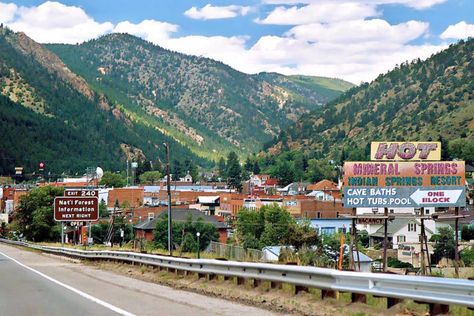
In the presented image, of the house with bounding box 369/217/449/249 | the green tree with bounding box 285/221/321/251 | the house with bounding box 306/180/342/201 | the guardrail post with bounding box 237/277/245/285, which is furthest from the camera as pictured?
the house with bounding box 306/180/342/201

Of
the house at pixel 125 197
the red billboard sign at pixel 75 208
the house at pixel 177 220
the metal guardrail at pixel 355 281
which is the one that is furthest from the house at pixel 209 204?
the metal guardrail at pixel 355 281

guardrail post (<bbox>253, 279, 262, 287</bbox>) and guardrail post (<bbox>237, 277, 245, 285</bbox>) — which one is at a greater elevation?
guardrail post (<bbox>253, 279, 262, 287</bbox>)

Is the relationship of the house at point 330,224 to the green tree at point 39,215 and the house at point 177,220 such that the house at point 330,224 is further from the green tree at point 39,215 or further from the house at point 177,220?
the green tree at point 39,215

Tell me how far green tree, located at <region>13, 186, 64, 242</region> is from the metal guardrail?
8302 centimetres

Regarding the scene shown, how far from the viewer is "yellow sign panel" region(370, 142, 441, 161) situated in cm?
4456

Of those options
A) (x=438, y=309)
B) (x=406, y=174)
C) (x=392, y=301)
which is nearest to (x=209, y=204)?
(x=406, y=174)

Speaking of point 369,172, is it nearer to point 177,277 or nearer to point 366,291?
point 177,277

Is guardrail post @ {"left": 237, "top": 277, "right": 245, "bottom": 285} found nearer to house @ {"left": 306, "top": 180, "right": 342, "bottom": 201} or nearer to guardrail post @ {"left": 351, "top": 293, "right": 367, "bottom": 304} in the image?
guardrail post @ {"left": 351, "top": 293, "right": 367, "bottom": 304}

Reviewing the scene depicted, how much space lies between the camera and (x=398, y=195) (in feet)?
141

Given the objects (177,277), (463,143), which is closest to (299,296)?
(177,277)

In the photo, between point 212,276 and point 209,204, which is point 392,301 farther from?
point 209,204

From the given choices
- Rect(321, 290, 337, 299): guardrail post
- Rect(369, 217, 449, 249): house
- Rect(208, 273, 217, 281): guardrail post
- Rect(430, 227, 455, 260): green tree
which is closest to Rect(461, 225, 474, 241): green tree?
Rect(369, 217, 449, 249): house

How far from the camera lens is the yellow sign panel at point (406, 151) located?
4456 cm

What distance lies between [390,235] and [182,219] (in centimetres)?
2677
